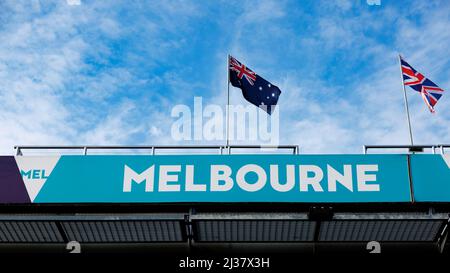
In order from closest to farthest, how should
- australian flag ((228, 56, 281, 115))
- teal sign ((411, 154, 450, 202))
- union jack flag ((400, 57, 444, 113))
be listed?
teal sign ((411, 154, 450, 202)), australian flag ((228, 56, 281, 115)), union jack flag ((400, 57, 444, 113))

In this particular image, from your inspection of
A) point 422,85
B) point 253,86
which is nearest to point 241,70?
point 253,86

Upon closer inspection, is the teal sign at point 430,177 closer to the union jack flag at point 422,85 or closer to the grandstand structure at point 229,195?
the grandstand structure at point 229,195

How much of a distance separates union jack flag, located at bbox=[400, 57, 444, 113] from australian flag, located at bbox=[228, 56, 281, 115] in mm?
3518

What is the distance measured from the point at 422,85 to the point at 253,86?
463 cm

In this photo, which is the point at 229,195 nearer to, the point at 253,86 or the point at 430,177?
the point at 430,177

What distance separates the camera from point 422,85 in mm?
13891

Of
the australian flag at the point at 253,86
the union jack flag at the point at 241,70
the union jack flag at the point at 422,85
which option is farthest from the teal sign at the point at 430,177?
the union jack flag at the point at 241,70

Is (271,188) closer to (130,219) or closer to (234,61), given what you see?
(130,219)

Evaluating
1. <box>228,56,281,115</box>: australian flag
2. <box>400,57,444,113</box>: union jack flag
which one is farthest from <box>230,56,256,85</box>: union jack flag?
<box>400,57,444,113</box>: union jack flag

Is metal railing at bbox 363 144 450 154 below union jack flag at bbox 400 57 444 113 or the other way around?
below

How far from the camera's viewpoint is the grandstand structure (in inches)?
349

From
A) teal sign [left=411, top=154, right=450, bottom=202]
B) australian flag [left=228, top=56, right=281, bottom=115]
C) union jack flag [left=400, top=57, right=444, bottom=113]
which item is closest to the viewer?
teal sign [left=411, top=154, right=450, bottom=202]

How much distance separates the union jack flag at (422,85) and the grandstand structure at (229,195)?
473cm

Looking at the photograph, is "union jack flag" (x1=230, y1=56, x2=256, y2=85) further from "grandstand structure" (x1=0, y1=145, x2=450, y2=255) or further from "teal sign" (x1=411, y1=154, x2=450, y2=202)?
"teal sign" (x1=411, y1=154, x2=450, y2=202)
